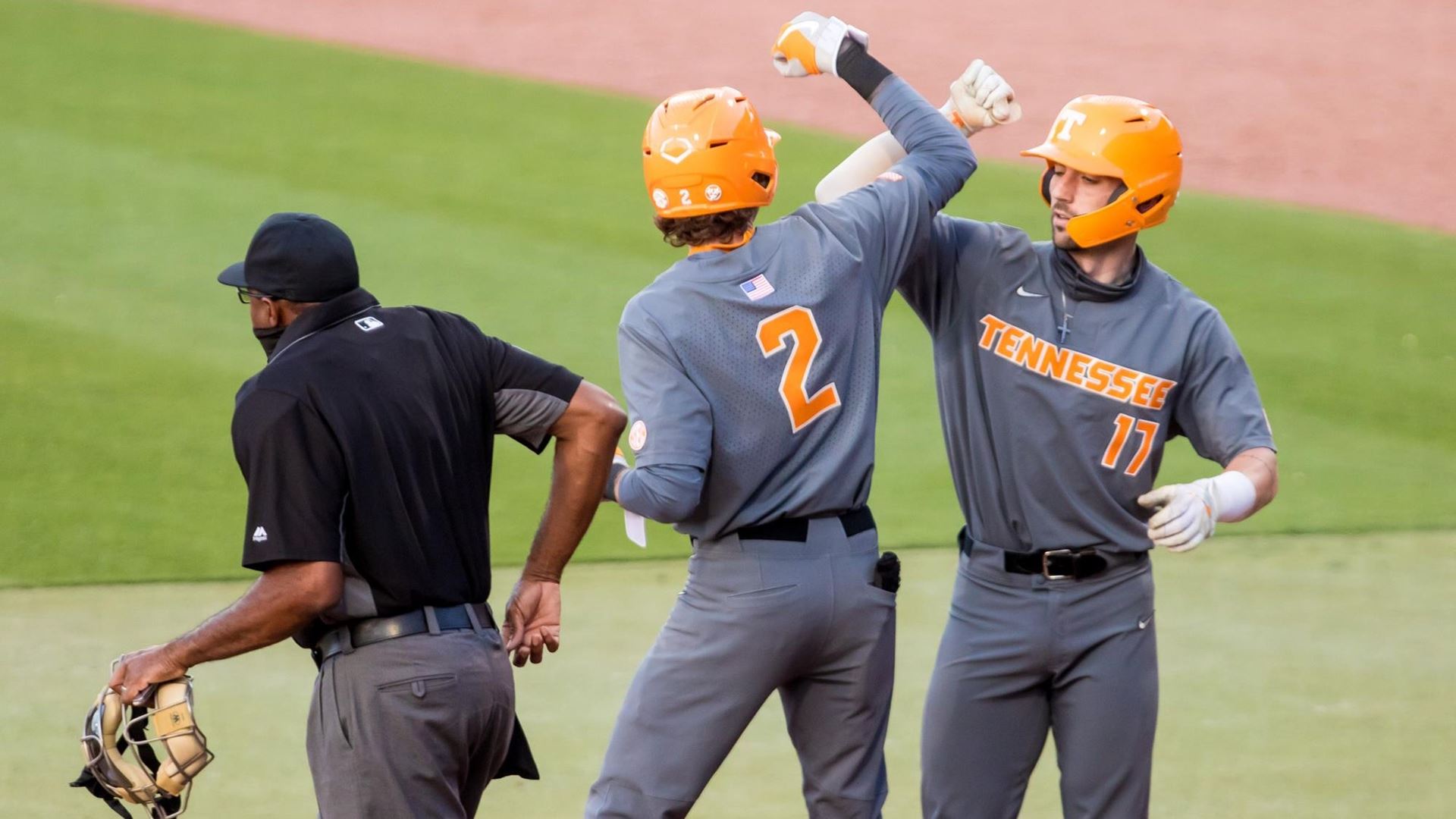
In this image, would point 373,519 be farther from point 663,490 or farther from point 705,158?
point 705,158

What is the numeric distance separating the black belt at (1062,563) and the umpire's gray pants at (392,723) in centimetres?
144

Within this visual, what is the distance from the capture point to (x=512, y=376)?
457 centimetres

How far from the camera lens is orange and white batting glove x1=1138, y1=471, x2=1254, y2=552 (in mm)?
4180

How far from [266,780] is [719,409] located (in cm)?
276

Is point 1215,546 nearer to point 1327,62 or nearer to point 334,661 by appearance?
point 334,661

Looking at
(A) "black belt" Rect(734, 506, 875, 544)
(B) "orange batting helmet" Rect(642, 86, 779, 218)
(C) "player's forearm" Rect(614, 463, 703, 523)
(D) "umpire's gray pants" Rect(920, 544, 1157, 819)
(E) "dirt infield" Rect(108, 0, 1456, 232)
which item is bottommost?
(D) "umpire's gray pants" Rect(920, 544, 1157, 819)

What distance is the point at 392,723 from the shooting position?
4.27 metres

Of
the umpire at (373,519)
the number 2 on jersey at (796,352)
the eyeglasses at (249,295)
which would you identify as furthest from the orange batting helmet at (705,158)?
the eyeglasses at (249,295)

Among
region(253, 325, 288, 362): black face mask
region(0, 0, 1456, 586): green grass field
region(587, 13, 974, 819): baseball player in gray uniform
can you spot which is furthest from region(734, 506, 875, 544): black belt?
region(0, 0, 1456, 586): green grass field

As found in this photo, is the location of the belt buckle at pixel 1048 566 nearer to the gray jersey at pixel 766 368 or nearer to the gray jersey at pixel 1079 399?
the gray jersey at pixel 1079 399

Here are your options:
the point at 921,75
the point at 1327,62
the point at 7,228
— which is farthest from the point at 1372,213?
the point at 7,228

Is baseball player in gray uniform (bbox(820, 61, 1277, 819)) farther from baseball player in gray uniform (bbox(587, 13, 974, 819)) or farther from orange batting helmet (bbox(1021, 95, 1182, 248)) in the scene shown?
baseball player in gray uniform (bbox(587, 13, 974, 819))

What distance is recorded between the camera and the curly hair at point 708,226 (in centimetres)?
450

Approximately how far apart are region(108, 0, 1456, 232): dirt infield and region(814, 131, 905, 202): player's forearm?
11.2m
